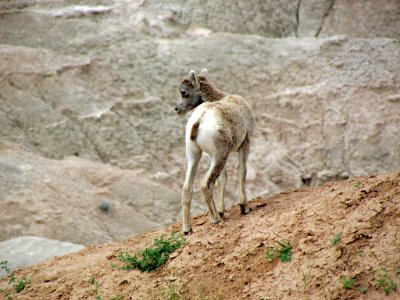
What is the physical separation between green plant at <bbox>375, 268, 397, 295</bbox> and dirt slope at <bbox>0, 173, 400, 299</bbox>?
0.10 feet

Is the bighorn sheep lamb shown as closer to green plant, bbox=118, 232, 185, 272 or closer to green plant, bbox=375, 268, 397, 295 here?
green plant, bbox=118, 232, 185, 272

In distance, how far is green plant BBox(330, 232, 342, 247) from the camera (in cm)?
868

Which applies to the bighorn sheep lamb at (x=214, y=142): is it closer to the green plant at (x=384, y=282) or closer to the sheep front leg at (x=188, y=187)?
the sheep front leg at (x=188, y=187)

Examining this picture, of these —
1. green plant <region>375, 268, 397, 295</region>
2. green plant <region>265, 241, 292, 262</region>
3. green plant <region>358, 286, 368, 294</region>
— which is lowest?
green plant <region>265, 241, 292, 262</region>

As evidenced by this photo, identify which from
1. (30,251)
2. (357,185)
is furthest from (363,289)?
(30,251)

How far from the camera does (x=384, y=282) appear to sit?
776 centimetres

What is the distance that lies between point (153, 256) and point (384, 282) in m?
3.72

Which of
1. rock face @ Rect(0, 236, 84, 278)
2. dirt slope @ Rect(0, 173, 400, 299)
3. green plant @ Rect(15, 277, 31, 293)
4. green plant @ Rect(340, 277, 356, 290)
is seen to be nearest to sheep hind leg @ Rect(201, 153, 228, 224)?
dirt slope @ Rect(0, 173, 400, 299)

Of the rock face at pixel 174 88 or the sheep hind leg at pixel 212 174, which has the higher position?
the sheep hind leg at pixel 212 174

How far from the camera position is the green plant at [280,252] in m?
8.98

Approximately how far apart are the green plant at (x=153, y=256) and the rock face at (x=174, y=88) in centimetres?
948

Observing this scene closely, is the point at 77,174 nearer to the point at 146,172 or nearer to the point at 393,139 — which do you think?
the point at 146,172

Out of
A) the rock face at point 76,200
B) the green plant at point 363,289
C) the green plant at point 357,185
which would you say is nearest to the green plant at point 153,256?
the green plant at point 357,185

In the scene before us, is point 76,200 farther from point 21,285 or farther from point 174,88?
point 21,285
